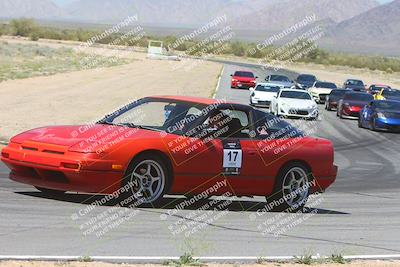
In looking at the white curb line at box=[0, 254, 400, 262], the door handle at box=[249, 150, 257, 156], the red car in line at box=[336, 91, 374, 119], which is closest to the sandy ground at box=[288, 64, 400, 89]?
the red car in line at box=[336, 91, 374, 119]

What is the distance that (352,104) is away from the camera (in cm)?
3622

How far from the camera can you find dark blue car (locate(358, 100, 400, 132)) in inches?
1203

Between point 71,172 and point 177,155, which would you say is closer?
point 71,172

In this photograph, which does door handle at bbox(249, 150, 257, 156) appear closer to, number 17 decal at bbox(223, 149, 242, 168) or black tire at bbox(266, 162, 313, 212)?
number 17 decal at bbox(223, 149, 242, 168)

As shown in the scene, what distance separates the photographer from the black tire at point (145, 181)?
384 inches

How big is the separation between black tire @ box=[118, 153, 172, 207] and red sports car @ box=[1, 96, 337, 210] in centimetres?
1

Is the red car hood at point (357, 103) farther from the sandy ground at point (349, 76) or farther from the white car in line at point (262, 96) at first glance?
the sandy ground at point (349, 76)

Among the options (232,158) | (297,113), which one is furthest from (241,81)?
(232,158)

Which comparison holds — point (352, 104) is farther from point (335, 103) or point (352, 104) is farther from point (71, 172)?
point (71, 172)

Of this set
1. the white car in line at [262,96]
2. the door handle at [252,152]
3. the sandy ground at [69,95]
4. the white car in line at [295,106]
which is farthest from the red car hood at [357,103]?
the door handle at [252,152]

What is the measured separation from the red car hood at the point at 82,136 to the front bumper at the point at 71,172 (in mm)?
155

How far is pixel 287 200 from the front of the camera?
1109cm

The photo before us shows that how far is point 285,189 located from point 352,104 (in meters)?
25.9

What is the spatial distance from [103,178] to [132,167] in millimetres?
407
